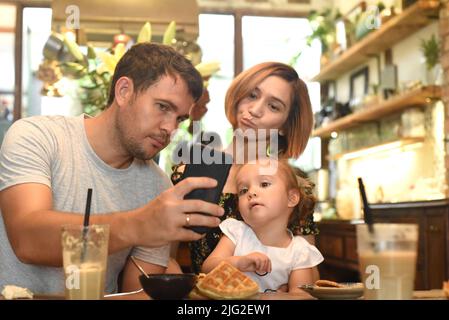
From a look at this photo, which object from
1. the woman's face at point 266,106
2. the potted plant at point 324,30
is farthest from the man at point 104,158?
the potted plant at point 324,30

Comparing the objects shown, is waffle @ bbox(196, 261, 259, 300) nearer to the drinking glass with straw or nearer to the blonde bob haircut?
the drinking glass with straw

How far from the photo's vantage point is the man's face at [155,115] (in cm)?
161

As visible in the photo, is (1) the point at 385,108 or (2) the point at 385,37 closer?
(1) the point at 385,108

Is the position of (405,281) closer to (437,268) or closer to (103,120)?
(103,120)

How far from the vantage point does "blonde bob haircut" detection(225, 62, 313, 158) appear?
1.90 m

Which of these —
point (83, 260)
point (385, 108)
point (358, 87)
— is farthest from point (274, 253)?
point (358, 87)

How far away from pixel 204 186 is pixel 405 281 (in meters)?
0.38

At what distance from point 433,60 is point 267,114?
251cm

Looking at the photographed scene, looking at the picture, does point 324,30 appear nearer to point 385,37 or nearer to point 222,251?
point 385,37

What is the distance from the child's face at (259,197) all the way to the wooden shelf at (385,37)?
2.78m

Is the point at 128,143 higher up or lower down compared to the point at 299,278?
higher up

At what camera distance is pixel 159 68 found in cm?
163
